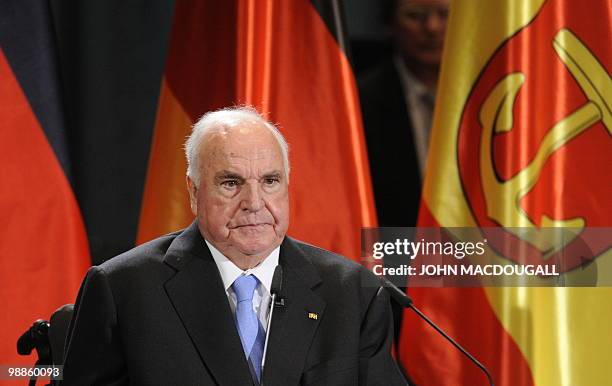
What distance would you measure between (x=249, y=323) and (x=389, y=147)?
171 cm

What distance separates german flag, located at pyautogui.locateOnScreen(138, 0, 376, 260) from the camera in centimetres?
313

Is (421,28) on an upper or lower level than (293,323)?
upper

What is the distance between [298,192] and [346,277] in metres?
1.08

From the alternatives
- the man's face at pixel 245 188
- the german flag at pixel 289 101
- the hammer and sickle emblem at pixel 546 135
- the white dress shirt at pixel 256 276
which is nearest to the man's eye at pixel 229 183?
the man's face at pixel 245 188

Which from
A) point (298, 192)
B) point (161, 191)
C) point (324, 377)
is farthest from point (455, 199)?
point (324, 377)

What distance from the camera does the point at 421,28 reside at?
3.33 m

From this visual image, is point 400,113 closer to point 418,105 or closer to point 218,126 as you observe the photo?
point 418,105

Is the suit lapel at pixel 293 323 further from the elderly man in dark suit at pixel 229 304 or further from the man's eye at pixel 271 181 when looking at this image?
the man's eye at pixel 271 181

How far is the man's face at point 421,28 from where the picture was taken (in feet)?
10.8

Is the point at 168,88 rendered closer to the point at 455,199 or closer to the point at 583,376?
the point at 455,199

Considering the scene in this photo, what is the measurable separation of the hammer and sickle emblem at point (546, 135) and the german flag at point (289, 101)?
45 centimetres

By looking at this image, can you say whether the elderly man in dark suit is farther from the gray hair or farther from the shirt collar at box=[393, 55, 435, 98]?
the shirt collar at box=[393, 55, 435, 98]

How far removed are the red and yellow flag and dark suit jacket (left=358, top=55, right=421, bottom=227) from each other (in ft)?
1.54

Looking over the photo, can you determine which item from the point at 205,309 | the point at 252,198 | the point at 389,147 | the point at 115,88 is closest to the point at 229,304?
the point at 205,309
